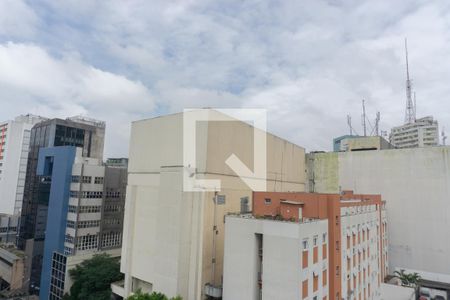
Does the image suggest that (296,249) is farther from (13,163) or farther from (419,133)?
(419,133)

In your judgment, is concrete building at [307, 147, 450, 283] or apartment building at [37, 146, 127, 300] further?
apartment building at [37, 146, 127, 300]

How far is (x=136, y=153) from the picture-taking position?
82.7ft

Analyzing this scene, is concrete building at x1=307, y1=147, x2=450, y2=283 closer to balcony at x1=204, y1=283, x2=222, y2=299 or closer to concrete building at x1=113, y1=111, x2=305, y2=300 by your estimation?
concrete building at x1=113, y1=111, x2=305, y2=300

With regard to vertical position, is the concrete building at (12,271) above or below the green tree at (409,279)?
below

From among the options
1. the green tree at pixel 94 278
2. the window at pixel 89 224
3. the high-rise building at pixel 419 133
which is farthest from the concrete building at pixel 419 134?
the green tree at pixel 94 278

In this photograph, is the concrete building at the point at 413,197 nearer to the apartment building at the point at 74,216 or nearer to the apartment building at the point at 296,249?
the apartment building at the point at 296,249

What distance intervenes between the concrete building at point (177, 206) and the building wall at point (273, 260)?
326 centimetres

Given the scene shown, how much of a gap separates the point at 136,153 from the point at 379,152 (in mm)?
24669

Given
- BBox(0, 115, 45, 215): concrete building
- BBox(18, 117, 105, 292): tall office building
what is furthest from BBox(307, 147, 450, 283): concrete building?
BBox(0, 115, 45, 215): concrete building

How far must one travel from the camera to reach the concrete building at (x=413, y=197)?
27.8m

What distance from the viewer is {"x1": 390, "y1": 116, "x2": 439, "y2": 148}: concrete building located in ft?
300

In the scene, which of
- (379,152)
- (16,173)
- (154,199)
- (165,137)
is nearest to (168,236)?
(154,199)

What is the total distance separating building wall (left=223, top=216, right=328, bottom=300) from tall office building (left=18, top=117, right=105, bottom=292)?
91.0 feet

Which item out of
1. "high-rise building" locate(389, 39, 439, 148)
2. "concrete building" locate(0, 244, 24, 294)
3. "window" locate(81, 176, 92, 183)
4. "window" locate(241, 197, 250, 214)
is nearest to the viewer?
"window" locate(241, 197, 250, 214)
